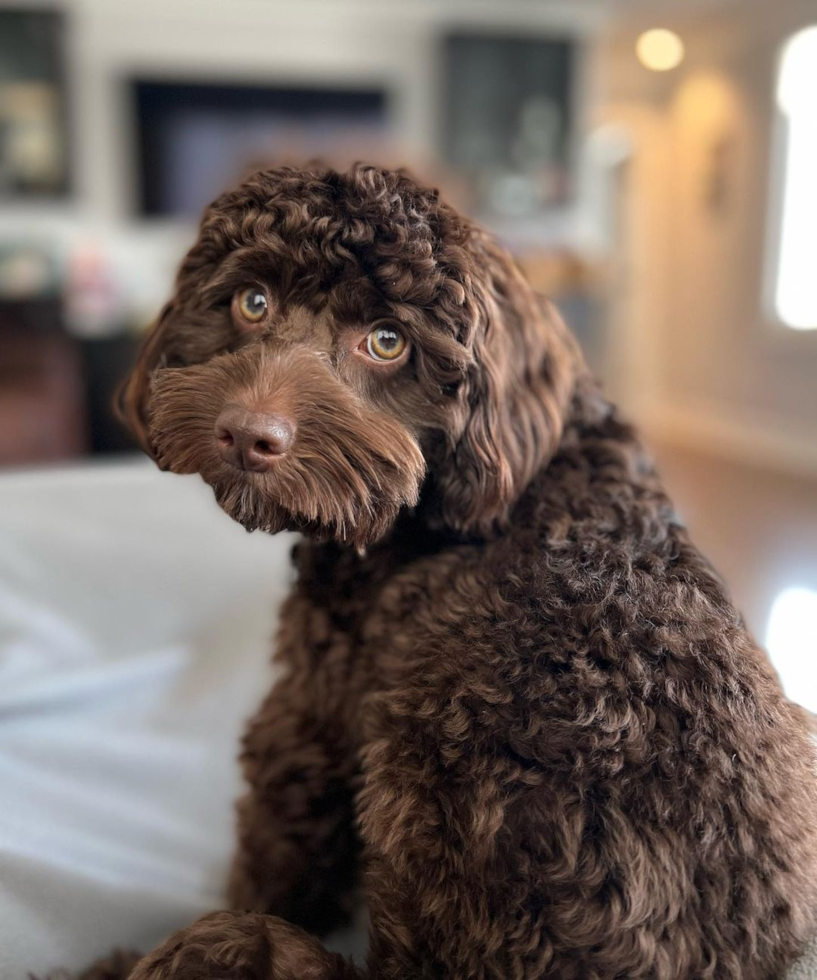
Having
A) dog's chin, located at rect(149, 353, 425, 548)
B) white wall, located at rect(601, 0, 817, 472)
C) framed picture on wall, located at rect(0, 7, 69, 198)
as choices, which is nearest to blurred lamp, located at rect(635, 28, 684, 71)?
white wall, located at rect(601, 0, 817, 472)

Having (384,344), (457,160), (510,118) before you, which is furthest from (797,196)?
(384,344)

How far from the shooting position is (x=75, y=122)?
24.1 feet

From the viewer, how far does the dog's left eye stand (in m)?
1.19

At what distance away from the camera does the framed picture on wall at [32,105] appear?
6.83m

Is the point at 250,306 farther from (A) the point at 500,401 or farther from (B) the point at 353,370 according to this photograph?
(A) the point at 500,401

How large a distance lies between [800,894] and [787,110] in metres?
6.65

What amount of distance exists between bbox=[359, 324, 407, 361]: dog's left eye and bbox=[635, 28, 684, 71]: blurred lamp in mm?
3021

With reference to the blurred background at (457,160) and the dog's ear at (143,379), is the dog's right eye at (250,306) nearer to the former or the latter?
the dog's ear at (143,379)

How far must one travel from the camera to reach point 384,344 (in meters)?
1.20

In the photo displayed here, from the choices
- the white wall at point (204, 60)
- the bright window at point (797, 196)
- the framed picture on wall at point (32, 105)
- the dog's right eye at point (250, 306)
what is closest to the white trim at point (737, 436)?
the bright window at point (797, 196)

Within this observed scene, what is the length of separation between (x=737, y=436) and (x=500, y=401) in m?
7.66

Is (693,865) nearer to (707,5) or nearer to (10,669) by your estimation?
(10,669)

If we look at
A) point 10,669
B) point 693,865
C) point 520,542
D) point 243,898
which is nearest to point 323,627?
point 520,542

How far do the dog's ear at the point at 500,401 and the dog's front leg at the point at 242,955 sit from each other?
543 mm
